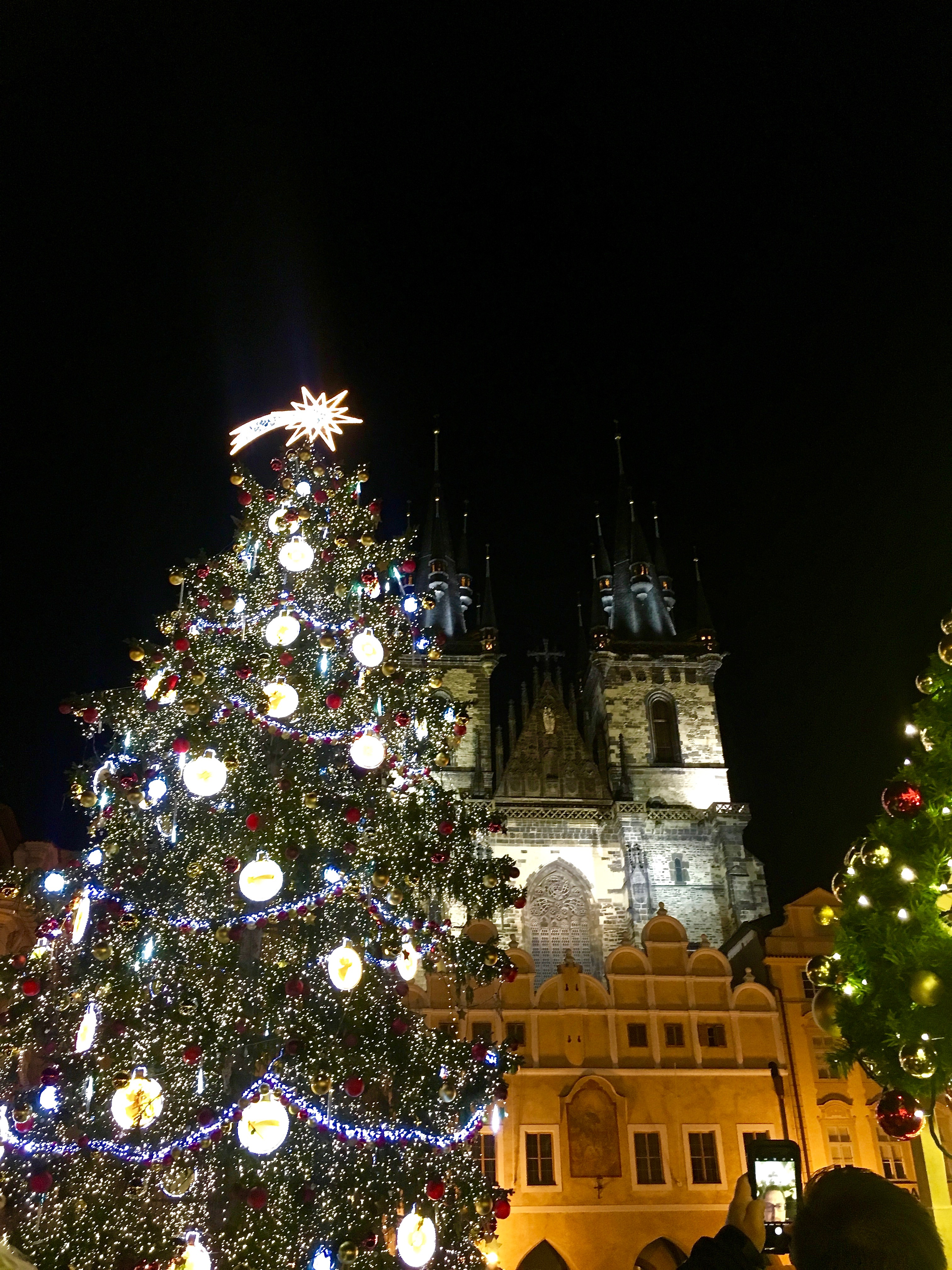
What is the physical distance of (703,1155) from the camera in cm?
1548

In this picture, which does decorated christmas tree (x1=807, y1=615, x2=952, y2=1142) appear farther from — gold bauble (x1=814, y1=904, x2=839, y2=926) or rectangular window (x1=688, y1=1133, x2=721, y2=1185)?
rectangular window (x1=688, y1=1133, x2=721, y2=1185)

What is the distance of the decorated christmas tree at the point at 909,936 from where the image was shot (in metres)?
6.23

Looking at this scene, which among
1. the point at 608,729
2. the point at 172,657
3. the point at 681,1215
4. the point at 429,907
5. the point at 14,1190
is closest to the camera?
the point at 14,1190

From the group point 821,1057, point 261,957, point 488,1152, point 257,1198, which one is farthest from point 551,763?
point 257,1198

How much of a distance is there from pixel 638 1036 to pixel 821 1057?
327 cm

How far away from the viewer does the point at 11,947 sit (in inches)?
727

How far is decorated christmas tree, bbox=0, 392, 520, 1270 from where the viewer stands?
703 centimetres

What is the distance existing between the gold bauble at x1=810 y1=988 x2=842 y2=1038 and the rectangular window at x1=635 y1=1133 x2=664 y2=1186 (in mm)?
8971

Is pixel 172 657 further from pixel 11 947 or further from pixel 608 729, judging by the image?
pixel 608 729

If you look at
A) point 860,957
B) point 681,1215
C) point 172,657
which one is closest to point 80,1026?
point 172,657

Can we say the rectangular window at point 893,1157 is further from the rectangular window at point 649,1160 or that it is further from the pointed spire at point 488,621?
the pointed spire at point 488,621

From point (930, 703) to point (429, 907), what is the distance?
6118mm

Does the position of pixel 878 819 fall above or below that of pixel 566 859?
below

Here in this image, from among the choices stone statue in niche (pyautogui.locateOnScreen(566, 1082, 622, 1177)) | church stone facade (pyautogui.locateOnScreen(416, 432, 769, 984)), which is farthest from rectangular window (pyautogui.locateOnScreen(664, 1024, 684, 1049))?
church stone facade (pyautogui.locateOnScreen(416, 432, 769, 984))
